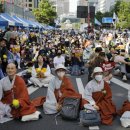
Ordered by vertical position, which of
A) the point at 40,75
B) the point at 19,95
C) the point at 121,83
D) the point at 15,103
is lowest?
the point at 121,83

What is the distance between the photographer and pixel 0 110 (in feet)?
24.7

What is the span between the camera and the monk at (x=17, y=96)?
7.31 m

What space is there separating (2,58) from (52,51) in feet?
22.8

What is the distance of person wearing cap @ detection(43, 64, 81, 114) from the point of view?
25.9 ft

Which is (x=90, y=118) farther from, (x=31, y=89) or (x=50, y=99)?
(x=31, y=89)

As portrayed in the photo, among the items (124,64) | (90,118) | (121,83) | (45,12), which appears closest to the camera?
(90,118)

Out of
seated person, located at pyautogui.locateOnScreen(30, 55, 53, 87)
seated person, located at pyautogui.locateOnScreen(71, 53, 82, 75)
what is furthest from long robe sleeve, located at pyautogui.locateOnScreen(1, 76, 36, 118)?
seated person, located at pyautogui.locateOnScreen(71, 53, 82, 75)

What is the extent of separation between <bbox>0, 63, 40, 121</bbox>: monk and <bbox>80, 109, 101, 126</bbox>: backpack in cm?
99

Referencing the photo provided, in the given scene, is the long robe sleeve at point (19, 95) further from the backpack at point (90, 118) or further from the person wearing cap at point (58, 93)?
the backpack at point (90, 118)

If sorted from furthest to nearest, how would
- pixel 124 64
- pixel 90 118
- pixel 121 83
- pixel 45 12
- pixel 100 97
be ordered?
pixel 45 12
pixel 124 64
pixel 121 83
pixel 100 97
pixel 90 118

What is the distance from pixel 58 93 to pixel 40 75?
4.04m

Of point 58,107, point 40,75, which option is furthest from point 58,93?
point 40,75

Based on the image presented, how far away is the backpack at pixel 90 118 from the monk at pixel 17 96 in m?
0.99

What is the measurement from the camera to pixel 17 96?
7.47m
